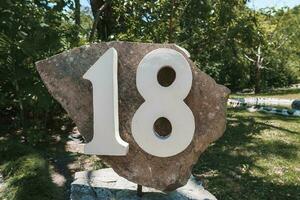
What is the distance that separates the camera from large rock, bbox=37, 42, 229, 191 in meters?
5.16

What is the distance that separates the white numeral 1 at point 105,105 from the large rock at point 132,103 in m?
0.16

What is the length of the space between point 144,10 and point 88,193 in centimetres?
628

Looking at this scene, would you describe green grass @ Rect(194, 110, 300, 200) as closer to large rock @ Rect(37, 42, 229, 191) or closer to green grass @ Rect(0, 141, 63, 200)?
large rock @ Rect(37, 42, 229, 191)

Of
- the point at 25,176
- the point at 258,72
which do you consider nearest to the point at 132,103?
the point at 25,176

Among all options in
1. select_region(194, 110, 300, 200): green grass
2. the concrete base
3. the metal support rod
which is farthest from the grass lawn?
the metal support rod

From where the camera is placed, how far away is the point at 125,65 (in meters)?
5.17

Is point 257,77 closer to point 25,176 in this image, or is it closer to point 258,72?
point 258,72

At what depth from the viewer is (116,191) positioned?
566cm

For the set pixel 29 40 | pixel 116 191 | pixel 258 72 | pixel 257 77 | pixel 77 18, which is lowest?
pixel 116 191

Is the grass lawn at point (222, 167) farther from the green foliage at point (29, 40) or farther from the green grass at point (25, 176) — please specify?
the green foliage at point (29, 40)

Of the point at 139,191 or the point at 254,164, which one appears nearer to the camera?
the point at 139,191

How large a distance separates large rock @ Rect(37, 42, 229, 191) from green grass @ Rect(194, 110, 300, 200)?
1.45 m

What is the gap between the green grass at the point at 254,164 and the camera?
261 inches

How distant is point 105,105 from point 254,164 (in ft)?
12.4
